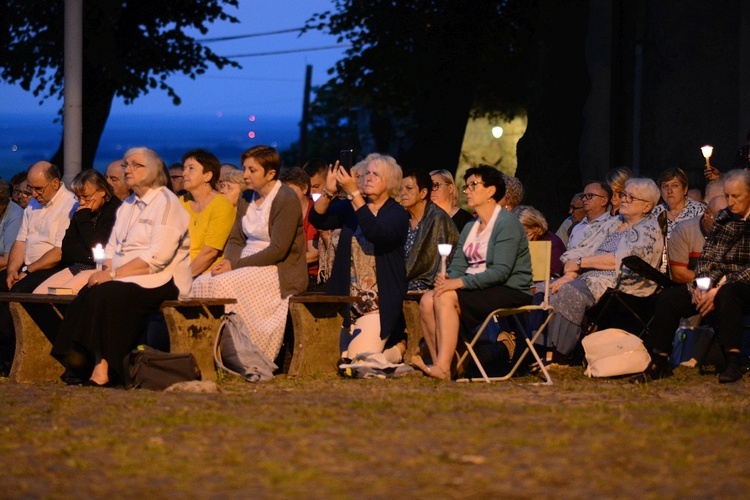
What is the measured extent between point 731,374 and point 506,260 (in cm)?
171

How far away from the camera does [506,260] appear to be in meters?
9.26

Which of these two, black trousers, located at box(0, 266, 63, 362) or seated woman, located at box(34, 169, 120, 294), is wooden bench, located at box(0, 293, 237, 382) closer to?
seated woman, located at box(34, 169, 120, 294)

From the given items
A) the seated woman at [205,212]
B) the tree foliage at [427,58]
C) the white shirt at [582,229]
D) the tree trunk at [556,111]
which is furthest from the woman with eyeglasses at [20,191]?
the tree foliage at [427,58]

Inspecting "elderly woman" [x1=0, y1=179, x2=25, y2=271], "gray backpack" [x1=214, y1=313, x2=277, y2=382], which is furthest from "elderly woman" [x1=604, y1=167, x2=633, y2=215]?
"elderly woman" [x1=0, y1=179, x2=25, y2=271]

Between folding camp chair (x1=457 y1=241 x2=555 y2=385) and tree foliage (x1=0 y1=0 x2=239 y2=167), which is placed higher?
tree foliage (x1=0 y1=0 x2=239 y2=167)

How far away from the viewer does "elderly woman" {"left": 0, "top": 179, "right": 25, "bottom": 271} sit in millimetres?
12320

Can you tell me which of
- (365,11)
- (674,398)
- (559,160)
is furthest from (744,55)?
(674,398)

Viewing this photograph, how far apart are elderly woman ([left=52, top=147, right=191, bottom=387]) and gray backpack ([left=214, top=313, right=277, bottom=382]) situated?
1.33 ft

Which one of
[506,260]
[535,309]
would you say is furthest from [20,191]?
[535,309]

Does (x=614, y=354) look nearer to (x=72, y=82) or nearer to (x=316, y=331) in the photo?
(x=316, y=331)

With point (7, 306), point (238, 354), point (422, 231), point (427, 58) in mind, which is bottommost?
point (238, 354)

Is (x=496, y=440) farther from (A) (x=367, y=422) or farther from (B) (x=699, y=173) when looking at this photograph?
(B) (x=699, y=173)

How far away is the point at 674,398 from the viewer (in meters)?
8.26

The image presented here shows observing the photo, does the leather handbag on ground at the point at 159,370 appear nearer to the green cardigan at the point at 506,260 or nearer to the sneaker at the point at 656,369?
the green cardigan at the point at 506,260
